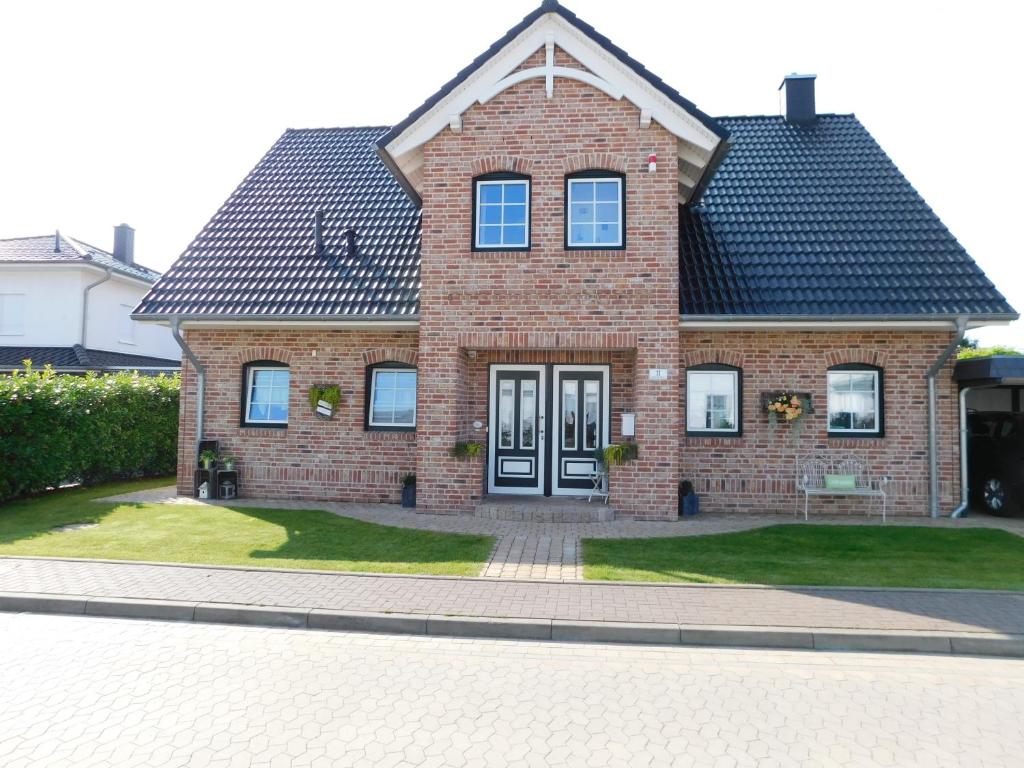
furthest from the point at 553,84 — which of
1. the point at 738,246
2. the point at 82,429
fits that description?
the point at 82,429

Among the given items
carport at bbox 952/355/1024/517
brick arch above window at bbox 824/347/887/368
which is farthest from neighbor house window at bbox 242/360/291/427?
carport at bbox 952/355/1024/517

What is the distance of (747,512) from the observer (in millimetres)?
11508

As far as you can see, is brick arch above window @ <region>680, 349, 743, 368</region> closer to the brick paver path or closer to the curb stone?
the brick paver path

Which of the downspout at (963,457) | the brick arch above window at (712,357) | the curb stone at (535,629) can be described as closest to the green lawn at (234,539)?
the curb stone at (535,629)

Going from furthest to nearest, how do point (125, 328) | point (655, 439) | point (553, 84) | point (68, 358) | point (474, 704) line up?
1. point (125, 328)
2. point (68, 358)
3. point (553, 84)
4. point (655, 439)
5. point (474, 704)

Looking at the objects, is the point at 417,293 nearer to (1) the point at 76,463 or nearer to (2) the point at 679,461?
(2) the point at 679,461

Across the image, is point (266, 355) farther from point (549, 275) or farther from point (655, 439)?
point (655, 439)

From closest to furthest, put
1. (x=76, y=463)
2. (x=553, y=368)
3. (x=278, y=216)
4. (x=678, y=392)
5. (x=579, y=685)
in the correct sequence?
(x=579, y=685) → (x=678, y=392) → (x=553, y=368) → (x=76, y=463) → (x=278, y=216)

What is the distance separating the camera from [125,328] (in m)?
26.5

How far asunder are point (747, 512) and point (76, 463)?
12297 millimetres

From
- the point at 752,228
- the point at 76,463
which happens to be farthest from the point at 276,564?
the point at 752,228

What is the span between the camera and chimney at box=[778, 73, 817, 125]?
1569 centimetres

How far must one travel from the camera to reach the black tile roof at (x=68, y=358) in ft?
73.0

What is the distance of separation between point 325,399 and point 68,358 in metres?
15.8
